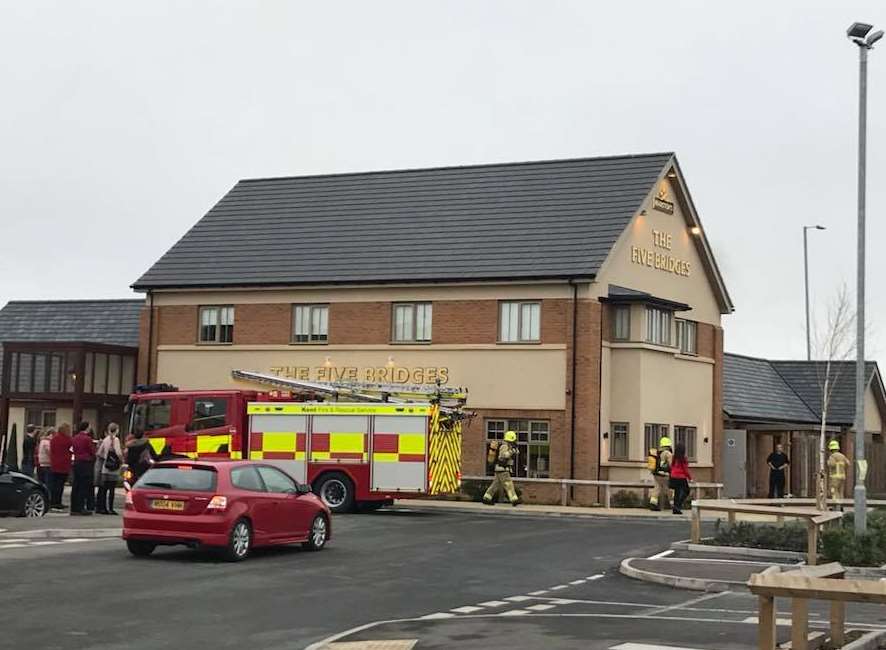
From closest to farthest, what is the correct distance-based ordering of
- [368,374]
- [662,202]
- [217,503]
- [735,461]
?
[217,503], [368,374], [662,202], [735,461]

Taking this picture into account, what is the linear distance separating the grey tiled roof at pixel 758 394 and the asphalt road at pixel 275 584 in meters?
23.7

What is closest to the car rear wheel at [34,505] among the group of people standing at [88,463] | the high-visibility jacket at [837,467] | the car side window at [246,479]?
the group of people standing at [88,463]

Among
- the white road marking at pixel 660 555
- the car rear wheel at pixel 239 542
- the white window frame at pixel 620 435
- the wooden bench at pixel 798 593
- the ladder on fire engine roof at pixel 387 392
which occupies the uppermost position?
the ladder on fire engine roof at pixel 387 392

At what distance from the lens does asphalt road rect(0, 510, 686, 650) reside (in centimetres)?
1266

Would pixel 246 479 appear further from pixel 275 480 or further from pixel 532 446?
pixel 532 446

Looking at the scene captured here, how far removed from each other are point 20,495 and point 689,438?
22.4 meters

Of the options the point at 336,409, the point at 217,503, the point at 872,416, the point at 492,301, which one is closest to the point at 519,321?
the point at 492,301

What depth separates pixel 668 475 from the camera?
3478 centimetres

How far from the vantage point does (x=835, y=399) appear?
53094 millimetres

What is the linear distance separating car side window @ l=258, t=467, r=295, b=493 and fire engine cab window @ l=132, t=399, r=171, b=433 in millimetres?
12565

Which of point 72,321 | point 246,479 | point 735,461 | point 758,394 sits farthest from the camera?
point 72,321

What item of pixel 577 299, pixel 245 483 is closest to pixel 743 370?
pixel 577 299

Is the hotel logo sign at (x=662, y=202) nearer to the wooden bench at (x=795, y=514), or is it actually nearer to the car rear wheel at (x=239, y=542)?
the wooden bench at (x=795, y=514)

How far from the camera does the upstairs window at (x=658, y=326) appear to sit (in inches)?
1565
